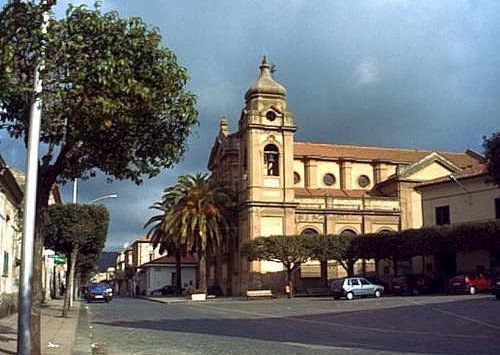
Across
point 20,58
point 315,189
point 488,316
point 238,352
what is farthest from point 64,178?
point 315,189

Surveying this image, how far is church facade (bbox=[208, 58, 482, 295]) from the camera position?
6341cm

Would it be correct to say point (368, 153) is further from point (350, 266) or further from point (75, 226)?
point (75, 226)

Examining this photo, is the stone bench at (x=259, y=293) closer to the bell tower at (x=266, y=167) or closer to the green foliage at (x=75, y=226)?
the bell tower at (x=266, y=167)

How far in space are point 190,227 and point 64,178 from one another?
44611mm

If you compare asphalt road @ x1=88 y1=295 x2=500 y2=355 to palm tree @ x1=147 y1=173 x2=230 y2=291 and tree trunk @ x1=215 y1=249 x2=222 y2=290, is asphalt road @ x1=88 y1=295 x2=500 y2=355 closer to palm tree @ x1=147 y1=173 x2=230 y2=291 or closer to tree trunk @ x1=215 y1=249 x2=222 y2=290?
palm tree @ x1=147 y1=173 x2=230 y2=291

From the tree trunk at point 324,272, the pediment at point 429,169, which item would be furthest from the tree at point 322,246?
the pediment at point 429,169

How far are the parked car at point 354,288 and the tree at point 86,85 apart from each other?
3586 centimetres

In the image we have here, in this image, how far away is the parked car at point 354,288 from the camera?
47469mm

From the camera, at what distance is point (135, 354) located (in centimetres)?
1555

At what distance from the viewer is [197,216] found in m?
59.0

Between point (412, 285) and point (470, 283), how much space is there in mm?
5430

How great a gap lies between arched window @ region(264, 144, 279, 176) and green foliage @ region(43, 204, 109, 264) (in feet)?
106

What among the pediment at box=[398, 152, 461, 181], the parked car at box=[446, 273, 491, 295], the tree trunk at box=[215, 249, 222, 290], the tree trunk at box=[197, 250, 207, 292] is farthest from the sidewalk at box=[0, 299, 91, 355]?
the pediment at box=[398, 152, 461, 181]

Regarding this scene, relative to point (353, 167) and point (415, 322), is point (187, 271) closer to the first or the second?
point (353, 167)
